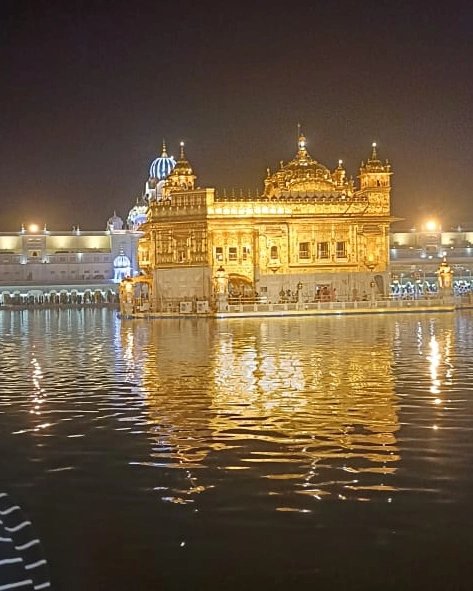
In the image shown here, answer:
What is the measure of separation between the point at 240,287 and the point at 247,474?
4446 centimetres

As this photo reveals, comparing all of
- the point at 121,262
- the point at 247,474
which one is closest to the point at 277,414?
the point at 247,474

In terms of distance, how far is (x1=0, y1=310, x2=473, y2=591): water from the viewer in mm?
5469

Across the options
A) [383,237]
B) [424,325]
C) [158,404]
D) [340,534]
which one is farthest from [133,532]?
[383,237]

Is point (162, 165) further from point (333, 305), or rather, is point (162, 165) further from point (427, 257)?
point (333, 305)

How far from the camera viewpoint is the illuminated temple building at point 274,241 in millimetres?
49531

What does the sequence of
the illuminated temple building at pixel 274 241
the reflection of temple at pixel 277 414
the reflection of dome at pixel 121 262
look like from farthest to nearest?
the reflection of dome at pixel 121 262, the illuminated temple building at pixel 274 241, the reflection of temple at pixel 277 414

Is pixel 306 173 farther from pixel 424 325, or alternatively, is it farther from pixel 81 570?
pixel 81 570

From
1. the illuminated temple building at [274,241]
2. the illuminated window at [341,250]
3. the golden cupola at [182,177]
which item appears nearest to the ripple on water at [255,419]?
the illuminated temple building at [274,241]

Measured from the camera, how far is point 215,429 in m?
9.93

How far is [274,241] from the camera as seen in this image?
5075 cm

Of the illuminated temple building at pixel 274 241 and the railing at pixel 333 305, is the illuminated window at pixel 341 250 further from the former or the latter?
the railing at pixel 333 305

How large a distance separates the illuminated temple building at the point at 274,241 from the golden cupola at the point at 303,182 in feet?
0.31

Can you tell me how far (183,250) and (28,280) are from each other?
53.2m

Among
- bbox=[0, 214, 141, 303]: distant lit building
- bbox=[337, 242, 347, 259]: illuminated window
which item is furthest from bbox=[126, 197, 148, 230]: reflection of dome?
bbox=[337, 242, 347, 259]: illuminated window
